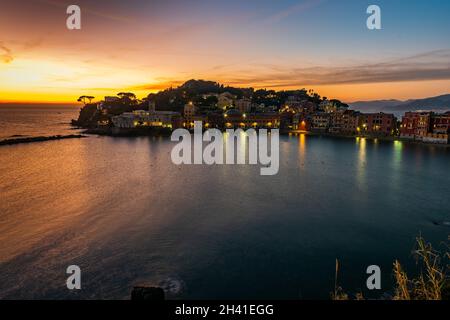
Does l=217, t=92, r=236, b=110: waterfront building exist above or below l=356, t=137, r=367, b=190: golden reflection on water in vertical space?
above

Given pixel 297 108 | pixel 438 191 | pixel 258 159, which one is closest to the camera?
pixel 438 191

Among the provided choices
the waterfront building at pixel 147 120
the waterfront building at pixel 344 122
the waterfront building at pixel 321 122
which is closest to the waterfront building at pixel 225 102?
the waterfront building at pixel 147 120

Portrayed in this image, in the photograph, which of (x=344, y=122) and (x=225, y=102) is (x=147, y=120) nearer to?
(x=225, y=102)

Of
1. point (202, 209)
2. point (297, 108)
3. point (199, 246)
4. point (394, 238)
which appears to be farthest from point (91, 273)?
point (297, 108)

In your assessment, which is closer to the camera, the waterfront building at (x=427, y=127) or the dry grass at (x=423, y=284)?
the dry grass at (x=423, y=284)

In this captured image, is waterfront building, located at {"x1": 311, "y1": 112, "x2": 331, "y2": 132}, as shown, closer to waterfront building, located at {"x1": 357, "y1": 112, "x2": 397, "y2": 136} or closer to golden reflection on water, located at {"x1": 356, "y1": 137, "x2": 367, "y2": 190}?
waterfront building, located at {"x1": 357, "y1": 112, "x2": 397, "y2": 136}

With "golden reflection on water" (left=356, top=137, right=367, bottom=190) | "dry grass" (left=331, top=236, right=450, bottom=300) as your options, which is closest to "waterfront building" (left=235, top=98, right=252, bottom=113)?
"golden reflection on water" (left=356, top=137, right=367, bottom=190)

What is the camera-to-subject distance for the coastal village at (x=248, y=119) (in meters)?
45.0

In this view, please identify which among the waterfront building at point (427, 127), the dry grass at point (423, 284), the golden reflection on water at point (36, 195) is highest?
the waterfront building at point (427, 127)

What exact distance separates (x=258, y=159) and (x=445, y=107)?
175075 mm

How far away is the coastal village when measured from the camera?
4503 cm

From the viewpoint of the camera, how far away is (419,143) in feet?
139

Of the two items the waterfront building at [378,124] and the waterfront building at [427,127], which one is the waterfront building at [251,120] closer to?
the waterfront building at [378,124]
